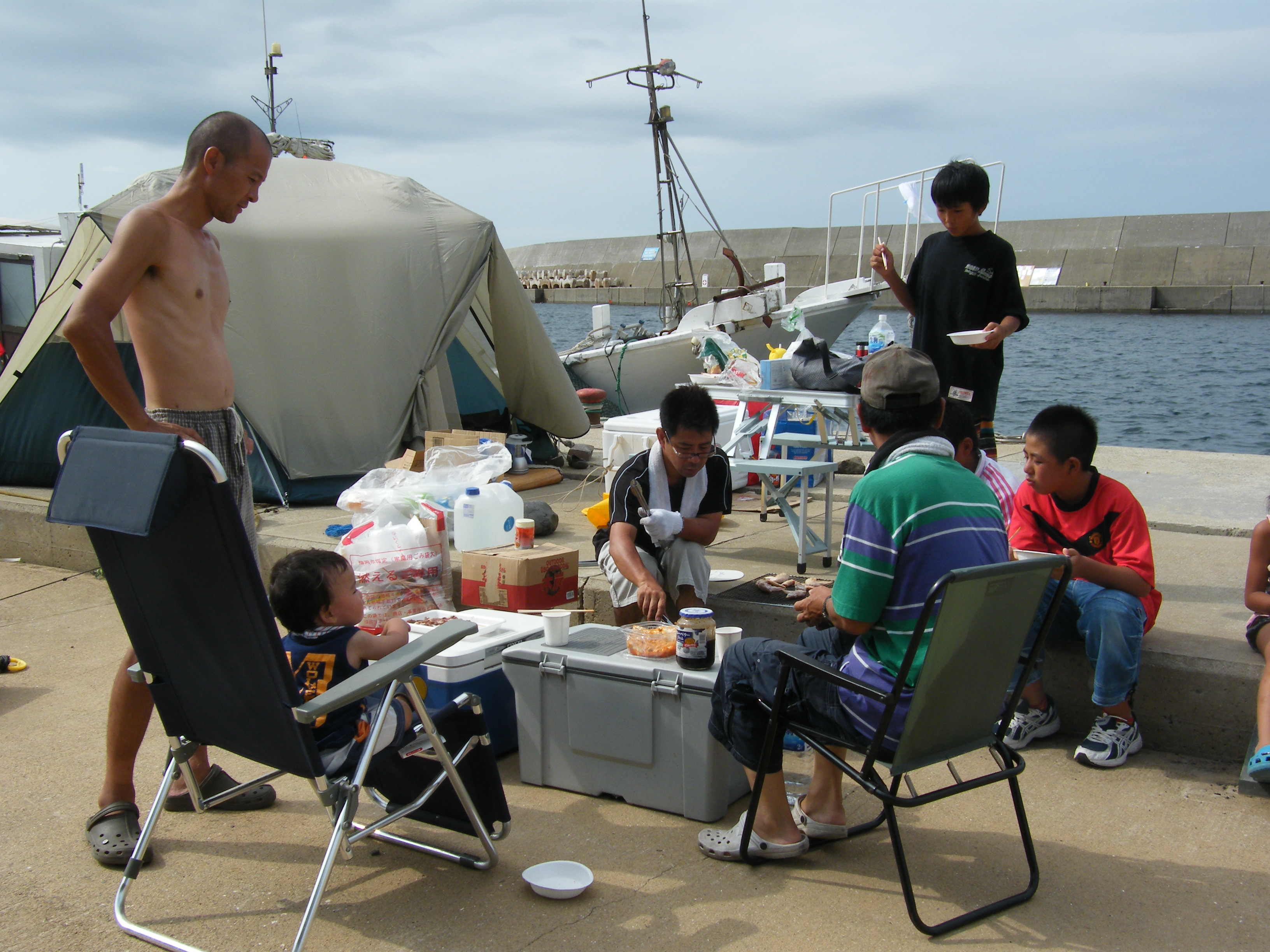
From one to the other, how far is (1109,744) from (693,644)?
143 cm

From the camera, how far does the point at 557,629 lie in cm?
321

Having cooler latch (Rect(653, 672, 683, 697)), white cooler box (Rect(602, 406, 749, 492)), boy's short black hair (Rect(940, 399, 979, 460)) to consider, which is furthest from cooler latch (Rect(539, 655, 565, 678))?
white cooler box (Rect(602, 406, 749, 492))

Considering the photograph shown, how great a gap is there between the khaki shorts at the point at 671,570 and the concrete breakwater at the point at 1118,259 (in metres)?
36.4

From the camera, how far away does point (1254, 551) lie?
325cm

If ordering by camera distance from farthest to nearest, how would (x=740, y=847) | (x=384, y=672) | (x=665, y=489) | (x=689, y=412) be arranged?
Answer: (x=665, y=489) → (x=689, y=412) → (x=740, y=847) → (x=384, y=672)

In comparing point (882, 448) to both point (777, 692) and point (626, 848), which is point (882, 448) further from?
point (626, 848)

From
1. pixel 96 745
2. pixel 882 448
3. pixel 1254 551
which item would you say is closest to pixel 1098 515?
pixel 1254 551

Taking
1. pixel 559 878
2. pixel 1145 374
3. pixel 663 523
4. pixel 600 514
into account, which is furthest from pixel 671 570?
pixel 1145 374

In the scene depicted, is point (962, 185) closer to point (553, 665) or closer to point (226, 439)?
point (553, 665)

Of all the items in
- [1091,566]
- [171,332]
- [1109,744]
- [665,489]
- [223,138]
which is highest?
[223,138]

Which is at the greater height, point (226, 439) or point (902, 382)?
point (902, 382)

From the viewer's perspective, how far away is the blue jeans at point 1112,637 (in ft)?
10.4

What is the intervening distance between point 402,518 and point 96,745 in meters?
1.62

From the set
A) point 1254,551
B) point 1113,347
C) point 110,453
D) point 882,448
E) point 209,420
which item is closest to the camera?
point 110,453
